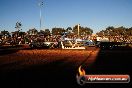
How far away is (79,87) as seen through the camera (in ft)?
32.8

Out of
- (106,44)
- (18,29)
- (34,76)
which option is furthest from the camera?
(18,29)

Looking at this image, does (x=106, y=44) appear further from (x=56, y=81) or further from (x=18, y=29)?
(x=18, y=29)

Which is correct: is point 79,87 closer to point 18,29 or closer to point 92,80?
point 92,80

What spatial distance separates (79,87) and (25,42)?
66717 mm

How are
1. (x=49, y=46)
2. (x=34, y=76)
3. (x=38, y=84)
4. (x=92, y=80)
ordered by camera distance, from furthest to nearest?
1. (x=49, y=46)
2. (x=34, y=76)
3. (x=38, y=84)
4. (x=92, y=80)

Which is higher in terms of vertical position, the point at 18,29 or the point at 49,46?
the point at 18,29

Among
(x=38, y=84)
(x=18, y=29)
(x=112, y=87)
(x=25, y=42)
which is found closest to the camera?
(x=112, y=87)

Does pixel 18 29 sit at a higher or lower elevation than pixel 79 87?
higher

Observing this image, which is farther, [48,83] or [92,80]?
[48,83]

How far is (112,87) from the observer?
32.7ft

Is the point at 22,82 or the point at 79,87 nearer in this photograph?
the point at 79,87

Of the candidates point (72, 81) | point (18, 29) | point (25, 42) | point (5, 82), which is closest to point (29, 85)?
point (5, 82)

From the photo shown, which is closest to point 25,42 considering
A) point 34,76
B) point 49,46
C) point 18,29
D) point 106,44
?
point 49,46

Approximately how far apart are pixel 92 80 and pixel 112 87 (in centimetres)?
141
